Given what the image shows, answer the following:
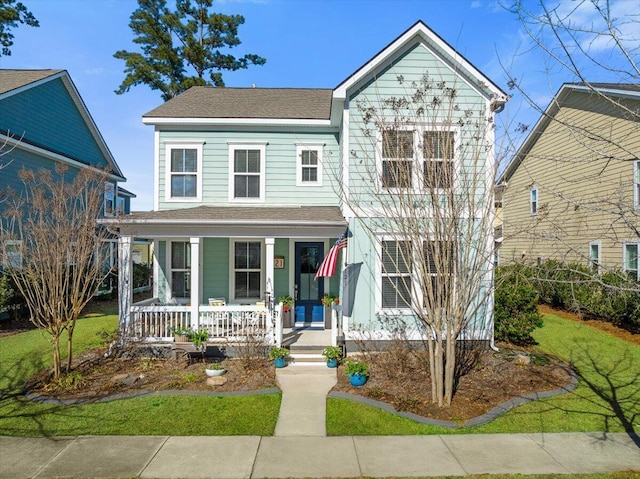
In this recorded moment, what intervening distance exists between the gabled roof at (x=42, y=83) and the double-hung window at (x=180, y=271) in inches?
202

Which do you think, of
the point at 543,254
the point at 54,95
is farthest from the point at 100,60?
the point at 543,254

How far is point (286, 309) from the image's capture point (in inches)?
408

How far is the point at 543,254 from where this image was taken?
17344 millimetres

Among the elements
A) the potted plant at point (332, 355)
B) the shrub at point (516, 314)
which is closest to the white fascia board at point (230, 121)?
the potted plant at point (332, 355)

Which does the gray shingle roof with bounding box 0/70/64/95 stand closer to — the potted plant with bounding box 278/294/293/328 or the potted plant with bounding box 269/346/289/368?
the potted plant with bounding box 278/294/293/328

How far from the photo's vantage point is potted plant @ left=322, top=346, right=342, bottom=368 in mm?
8094

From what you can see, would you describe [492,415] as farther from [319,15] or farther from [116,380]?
[319,15]

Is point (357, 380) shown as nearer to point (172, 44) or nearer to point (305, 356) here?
point (305, 356)

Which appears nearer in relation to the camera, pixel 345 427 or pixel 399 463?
pixel 399 463

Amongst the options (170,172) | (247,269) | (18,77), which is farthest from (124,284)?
(18,77)

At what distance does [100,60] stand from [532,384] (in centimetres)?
1729

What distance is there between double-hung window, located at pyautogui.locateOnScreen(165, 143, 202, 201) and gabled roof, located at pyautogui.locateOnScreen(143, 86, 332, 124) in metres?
0.84

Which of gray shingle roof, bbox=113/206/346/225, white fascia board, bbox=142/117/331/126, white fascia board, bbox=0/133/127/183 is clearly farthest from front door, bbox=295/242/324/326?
white fascia board, bbox=0/133/127/183

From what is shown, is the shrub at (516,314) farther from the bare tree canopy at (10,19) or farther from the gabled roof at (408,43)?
the bare tree canopy at (10,19)
